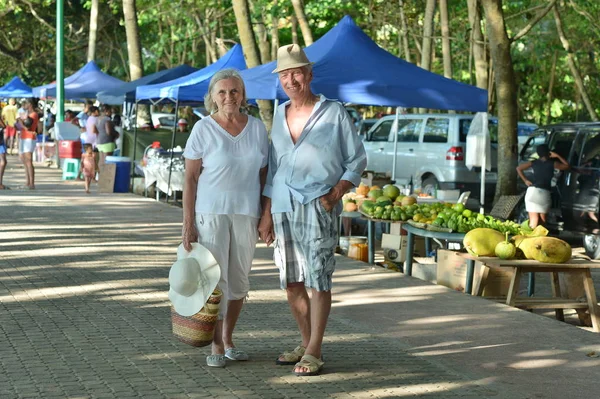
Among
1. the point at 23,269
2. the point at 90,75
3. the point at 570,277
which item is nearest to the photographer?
the point at 570,277

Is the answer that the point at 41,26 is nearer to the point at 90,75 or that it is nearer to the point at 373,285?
the point at 90,75

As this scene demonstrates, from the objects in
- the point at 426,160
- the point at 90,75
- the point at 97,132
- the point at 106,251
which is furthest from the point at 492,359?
the point at 90,75

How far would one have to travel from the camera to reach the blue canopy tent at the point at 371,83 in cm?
1497

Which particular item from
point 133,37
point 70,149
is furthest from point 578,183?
point 133,37

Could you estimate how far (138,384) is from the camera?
6547 millimetres

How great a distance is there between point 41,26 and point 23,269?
158 feet

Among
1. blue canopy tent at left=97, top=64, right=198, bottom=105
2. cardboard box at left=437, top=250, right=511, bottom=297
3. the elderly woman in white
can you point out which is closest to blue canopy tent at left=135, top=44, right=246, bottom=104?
blue canopy tent at left=97, top=64, right=198, bottom=105

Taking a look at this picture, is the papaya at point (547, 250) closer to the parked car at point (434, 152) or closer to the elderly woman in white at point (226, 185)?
the elderly woman in white at point (226, 185)

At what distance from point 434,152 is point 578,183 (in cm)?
581

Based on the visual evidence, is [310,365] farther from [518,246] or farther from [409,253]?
[409,253]

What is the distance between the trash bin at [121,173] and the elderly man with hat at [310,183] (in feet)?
54.2

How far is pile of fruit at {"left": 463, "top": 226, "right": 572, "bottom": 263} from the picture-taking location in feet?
32.2

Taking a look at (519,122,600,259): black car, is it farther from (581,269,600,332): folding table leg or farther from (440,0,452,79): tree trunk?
(440,0,452,79): tree trunk

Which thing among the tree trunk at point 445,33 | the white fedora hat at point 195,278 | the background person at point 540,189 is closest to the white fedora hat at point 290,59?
the white fedora hat at point 195,278
